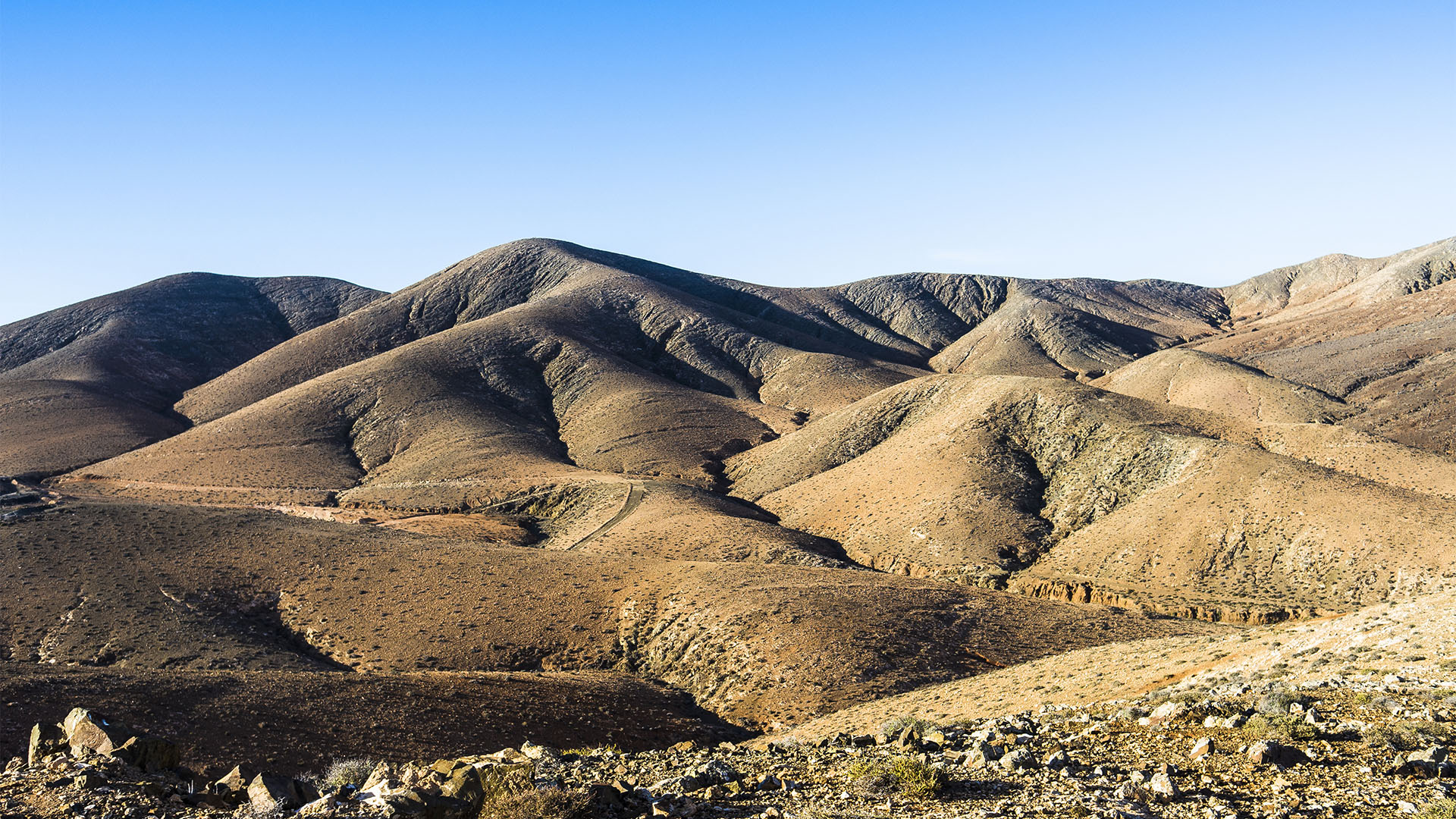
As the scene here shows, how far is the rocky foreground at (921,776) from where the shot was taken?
983 centimetres

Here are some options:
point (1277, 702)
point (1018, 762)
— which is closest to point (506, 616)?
point (1018, 762)

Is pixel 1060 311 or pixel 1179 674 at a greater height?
pixel 1060 311

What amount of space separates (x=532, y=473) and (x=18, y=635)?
43.3 metres

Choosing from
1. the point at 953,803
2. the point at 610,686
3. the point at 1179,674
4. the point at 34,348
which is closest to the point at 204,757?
the point at 610,686

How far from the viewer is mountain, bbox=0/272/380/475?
88312mm

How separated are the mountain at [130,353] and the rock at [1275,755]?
9301 cm

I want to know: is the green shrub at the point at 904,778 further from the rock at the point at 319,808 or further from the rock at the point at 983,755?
the rock at the point at 319,808

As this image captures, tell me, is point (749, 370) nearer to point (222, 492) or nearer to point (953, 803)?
point (222, 492)

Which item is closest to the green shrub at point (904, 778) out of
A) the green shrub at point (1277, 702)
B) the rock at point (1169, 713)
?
the rock at point (1169, 713)

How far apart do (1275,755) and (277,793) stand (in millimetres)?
12213

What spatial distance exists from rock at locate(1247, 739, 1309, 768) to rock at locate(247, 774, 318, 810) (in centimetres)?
1155

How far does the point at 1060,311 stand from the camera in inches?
6673

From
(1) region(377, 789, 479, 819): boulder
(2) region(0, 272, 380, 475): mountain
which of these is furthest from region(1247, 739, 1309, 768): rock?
(2) region(0, 272, 380, 475): mountain

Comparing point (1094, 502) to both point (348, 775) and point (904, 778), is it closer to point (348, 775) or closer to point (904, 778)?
point (904, 778)
